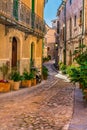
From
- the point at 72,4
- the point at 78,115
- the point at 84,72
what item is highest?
the point at 72,4

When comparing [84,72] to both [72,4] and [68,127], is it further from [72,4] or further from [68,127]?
[72,4]

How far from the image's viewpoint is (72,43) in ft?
98.8

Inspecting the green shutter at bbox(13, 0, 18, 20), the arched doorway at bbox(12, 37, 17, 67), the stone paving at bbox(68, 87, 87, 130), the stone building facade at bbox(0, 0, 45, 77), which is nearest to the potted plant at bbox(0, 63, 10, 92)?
the stone building facade at bbox(0, 0, 45, 77)

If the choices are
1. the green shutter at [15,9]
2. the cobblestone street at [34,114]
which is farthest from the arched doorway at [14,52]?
the cobblestone street at [34,114]

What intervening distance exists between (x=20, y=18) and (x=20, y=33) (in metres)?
1.36

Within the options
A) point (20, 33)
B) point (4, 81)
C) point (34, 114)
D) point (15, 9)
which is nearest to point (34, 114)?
point (34, 114)

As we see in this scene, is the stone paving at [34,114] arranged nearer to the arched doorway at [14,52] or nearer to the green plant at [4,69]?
the green plant at [4,69]

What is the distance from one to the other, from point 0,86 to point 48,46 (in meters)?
59.6

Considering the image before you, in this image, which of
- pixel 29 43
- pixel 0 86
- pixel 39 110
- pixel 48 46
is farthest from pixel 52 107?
pixel 48 46

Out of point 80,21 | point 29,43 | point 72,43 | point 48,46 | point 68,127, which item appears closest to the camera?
point 68,127

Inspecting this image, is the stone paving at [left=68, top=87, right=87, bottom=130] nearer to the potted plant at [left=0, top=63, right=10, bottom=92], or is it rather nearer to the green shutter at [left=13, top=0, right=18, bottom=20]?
the potted plant at [left=0, top=63, right=10, bottom=92]

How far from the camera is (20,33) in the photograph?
1902 cm

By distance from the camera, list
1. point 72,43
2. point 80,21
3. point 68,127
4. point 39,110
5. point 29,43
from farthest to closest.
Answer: point 72,43 < point 80,21 < point 29,43 < point 39,110 < point 68,127

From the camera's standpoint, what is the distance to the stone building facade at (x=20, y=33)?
16.0m
